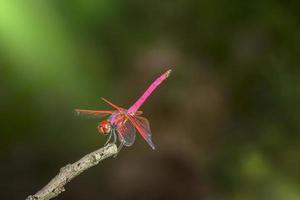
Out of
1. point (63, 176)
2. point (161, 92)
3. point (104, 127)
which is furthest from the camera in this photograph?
point (161, 92)

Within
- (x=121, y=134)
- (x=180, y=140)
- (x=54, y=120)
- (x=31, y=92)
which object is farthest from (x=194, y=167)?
(x=121, y=134)

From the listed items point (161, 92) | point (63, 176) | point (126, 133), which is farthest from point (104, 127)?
point (161, 92)

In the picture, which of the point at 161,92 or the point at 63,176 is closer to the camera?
the point at 63,176

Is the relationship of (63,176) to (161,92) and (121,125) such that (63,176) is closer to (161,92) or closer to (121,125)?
(121,125)

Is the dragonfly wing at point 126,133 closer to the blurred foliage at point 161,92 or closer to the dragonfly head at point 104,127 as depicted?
the dragonfly head at point 104,127

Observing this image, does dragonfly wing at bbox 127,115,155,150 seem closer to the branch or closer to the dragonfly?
the dragonfly

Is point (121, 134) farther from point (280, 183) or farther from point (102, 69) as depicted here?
point (102, 69)

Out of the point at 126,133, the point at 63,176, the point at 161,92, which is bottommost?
the point at 63,176
